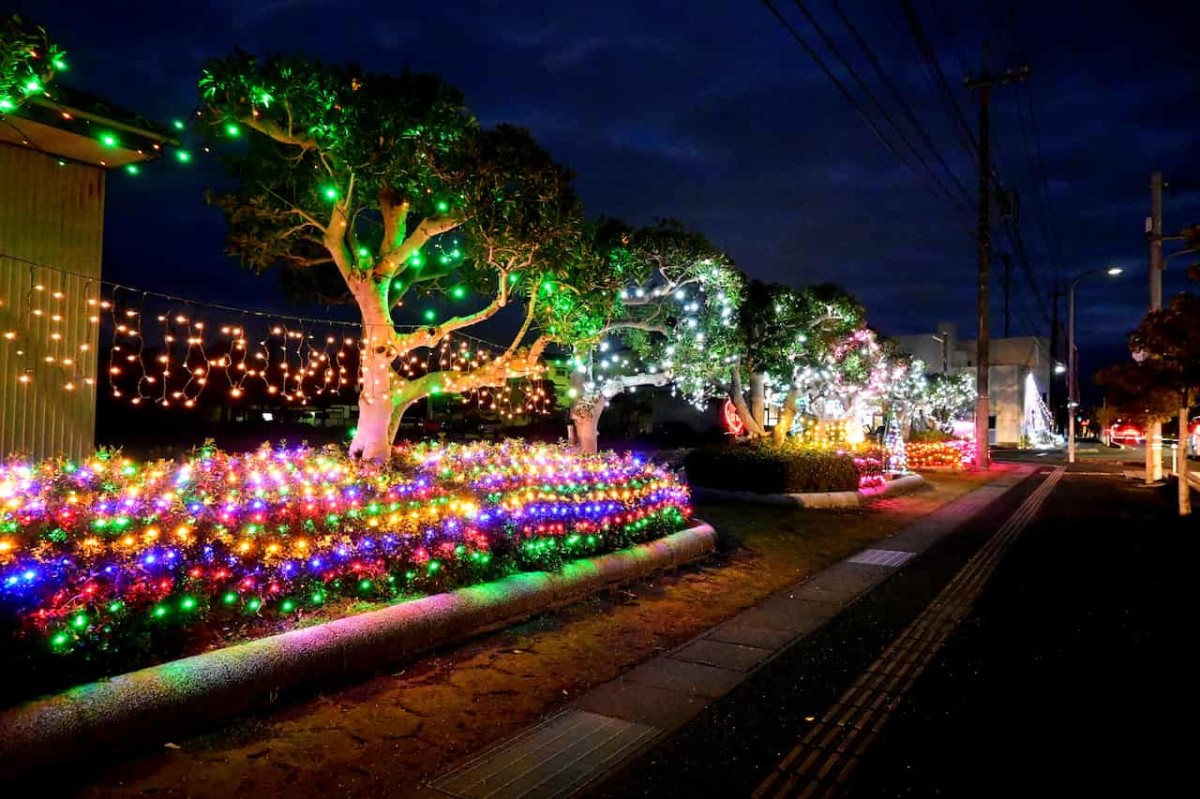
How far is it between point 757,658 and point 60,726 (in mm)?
4626

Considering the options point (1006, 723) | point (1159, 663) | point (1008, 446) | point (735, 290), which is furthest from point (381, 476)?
point (1008, 446)

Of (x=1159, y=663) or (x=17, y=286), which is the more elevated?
(x=17, y=286)

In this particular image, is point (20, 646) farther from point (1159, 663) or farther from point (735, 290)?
point (735, 290)

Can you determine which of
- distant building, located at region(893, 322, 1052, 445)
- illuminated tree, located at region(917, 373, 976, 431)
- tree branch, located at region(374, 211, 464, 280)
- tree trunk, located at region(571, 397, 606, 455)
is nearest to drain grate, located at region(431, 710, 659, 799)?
tree branch, located at region(374, 211, 464, 280)

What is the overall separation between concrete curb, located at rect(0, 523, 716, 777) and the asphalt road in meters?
2.25

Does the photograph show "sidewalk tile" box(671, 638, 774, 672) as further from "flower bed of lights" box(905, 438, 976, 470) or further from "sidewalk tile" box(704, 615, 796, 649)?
"flower bed of lights" box(905, 438, 976, 470)

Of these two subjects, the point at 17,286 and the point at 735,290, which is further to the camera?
the point at 735,290

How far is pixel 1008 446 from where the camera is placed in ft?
185

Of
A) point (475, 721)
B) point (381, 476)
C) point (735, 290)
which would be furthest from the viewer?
point (735, 290)

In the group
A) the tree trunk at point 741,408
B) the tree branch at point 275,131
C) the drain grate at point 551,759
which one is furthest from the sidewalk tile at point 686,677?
the tree trunk at point 741,408

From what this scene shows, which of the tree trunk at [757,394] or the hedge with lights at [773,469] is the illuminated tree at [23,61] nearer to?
the hedge with lights at [773,469]

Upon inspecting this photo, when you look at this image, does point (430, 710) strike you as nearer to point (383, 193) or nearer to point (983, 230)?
point (383, 193)

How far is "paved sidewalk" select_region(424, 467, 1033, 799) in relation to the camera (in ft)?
13.6

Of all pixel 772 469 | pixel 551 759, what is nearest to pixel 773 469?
pixel 772 469
